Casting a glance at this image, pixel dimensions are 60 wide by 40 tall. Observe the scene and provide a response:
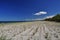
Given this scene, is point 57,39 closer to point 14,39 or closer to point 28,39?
point 28,39

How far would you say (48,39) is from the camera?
8484 mm

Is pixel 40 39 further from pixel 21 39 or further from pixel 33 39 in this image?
pixel 21 39

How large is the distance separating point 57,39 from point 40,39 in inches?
44.1

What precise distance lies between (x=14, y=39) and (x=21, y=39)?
18.4 inches

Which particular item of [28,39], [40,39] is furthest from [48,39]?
[28,39]

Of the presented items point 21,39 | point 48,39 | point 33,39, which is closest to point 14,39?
point 21,39

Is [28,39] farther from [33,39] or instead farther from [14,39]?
[14,39]

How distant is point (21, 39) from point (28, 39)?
1.51 feet

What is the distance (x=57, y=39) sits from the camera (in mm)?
8789

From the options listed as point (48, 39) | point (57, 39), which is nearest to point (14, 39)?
point (48, 39)

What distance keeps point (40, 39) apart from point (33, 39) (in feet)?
1.53

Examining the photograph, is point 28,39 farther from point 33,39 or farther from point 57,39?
point 57,39

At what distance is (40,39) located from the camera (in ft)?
28.5

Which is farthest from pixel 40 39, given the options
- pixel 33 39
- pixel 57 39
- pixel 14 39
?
pixel 14 39
